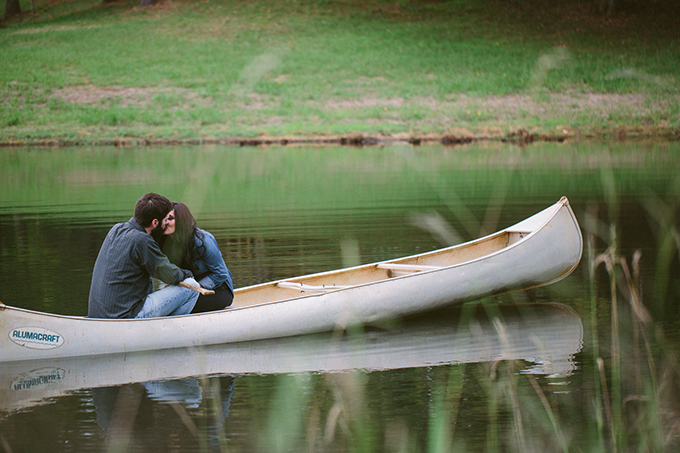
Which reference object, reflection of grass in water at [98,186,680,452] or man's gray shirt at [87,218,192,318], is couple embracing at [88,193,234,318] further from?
reflection of grass in water at [98,186,680,452]

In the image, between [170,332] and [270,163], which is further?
[270,163]

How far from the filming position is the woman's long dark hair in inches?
271

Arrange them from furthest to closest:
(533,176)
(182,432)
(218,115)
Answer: (218,115)
(533,176)
(182,432)

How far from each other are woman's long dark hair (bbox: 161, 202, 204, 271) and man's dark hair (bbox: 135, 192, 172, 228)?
0.11 meters

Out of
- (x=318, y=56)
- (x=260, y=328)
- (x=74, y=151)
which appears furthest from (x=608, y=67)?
(x=260, y=328)

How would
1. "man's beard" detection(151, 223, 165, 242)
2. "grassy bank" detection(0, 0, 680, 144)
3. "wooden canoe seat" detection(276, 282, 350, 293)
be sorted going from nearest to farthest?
1. "man's beard" detection(151, 223, 165, 242)
2. "wooden canoe seat" detection(276, 282, 350, 293)
3. "grassy bank" detection(0, 0, 680, 144)

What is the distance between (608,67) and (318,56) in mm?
12024

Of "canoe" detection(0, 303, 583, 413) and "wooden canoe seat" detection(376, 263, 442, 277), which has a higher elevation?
"wooden canoe seat" detection(376, 263, 442, 277)

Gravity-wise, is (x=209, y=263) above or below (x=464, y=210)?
above

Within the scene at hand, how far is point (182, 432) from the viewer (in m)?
5.31

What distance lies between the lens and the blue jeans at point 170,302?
23.5 feet

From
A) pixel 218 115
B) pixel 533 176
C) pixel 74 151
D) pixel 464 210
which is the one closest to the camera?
pixel 464 210

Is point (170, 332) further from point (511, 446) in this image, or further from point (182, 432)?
point (511, 446)

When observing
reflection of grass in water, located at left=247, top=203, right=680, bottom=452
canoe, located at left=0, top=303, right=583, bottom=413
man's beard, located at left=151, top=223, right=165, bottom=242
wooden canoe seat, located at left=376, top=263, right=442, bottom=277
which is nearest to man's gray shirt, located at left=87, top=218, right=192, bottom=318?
man's beard, located at left=151, top=223, right=165, bottom=242
